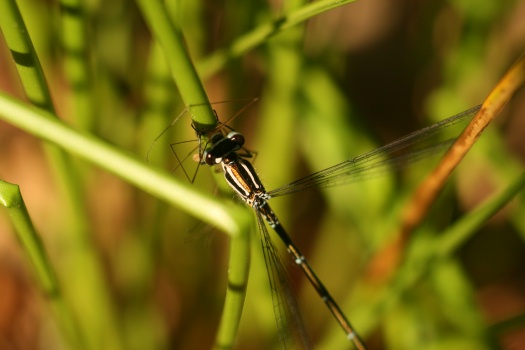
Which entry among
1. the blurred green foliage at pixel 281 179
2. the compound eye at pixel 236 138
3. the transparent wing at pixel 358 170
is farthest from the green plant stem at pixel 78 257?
the transparent wing at pixel 358 170

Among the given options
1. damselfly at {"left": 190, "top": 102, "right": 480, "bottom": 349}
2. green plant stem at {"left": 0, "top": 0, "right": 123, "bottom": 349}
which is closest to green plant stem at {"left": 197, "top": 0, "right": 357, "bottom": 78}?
damselfly at {"left": 190, "top": 102, "right": 480, "bottom": 349}

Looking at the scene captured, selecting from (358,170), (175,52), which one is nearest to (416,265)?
(358,170)

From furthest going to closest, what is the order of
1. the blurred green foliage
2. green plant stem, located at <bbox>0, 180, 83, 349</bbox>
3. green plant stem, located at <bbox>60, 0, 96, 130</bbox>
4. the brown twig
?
the blurred green foliage < green plant stem, located at <bbox>60, 0, 96, 130</bbox> < the brown twig < green plant stem, located at <bbox>0, 180, 83, 349</bbox>

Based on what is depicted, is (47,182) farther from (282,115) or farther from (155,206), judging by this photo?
(282,115)

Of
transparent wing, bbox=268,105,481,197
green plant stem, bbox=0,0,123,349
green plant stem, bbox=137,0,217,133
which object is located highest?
green plant stem, bbox=0,0,123,349

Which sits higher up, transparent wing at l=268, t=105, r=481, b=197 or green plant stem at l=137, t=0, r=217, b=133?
transparent wing at l=268, t=105, r=481, b=197

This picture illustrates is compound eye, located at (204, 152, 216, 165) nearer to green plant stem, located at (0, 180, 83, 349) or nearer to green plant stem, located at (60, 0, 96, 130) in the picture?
green plant stem, located at (60, 0, 96, 130)

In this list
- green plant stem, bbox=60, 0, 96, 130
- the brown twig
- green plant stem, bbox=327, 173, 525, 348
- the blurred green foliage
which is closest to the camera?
the brown twig

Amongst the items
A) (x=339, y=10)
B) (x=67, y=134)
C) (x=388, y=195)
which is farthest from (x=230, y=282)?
(x=339, y=10)

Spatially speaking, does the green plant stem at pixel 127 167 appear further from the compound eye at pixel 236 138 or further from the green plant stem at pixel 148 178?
the compound eye at pixel 236 138
